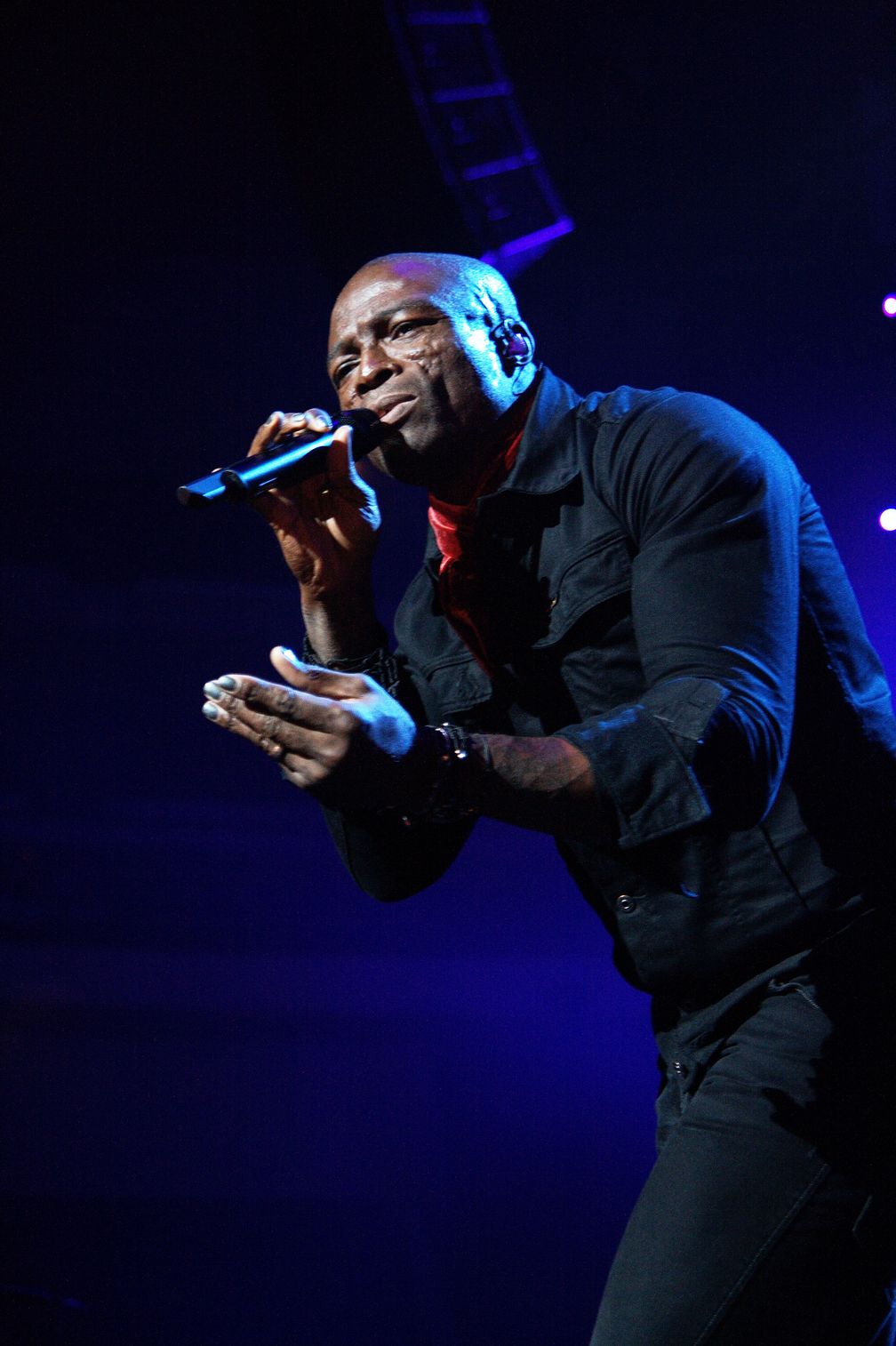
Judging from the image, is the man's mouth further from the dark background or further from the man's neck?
the dark background

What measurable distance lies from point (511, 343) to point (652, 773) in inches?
43.4

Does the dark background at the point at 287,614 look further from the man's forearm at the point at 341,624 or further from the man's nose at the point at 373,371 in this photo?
the man's forearm at the point at 341,624

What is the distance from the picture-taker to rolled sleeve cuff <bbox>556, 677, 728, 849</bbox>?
1.13m

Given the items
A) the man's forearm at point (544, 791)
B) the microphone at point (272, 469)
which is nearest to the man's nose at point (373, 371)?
the microphone at point (272, 469)

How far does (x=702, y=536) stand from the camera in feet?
4.37

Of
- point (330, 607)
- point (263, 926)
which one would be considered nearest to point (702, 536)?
point (330, 607)

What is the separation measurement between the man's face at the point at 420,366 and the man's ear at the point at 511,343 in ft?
0.07

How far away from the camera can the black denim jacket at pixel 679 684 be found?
3.85 ft

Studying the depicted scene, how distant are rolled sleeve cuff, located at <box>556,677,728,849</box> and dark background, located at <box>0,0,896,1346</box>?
201 cm

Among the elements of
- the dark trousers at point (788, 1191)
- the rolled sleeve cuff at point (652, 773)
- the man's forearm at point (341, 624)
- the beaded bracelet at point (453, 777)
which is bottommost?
the dark trousers at point (788, 1191)

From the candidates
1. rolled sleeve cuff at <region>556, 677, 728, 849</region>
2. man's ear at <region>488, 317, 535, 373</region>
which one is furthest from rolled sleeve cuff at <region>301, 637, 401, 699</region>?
rolled sleeve cuff at <region>556, 677, 728, 849</region>

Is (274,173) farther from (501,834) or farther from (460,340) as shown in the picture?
(501,834)

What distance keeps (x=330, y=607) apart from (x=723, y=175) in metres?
1.92

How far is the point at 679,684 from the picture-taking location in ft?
3.92
